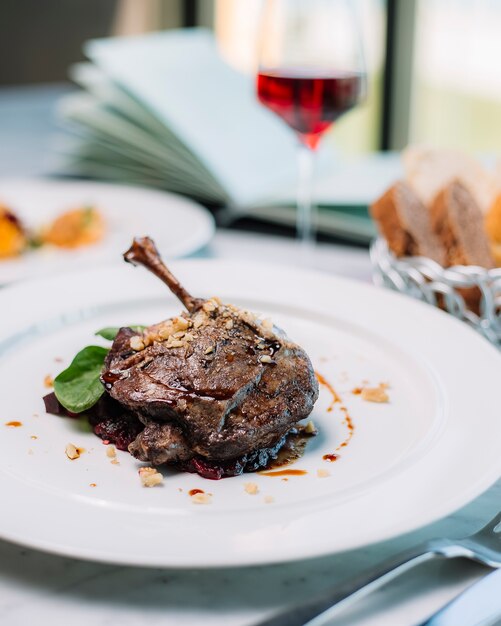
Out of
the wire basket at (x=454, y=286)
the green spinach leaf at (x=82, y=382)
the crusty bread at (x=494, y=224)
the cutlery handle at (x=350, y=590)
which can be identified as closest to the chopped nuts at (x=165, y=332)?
the green spinach leaf at (x=82, y=382)

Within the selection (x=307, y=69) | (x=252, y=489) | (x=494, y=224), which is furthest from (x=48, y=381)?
(x=307, y=69)

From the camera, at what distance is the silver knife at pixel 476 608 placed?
38.7 inches

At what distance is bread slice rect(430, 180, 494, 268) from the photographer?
1872mm

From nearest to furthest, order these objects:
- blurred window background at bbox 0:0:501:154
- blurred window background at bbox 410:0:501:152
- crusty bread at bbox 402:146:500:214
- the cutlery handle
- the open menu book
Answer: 1. the cutlery handle
2. crusty bread at bbox 402:146:500:214
3. the open menu book
4. blurred window background at bbox 0:0:501:154
5. blurred window background at bbox 410:0:501:152

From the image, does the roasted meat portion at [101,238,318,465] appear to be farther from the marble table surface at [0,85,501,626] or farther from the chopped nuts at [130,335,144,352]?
the marble table surface at [0,85,501,626]

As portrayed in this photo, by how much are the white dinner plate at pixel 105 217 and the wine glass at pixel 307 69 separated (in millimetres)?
391

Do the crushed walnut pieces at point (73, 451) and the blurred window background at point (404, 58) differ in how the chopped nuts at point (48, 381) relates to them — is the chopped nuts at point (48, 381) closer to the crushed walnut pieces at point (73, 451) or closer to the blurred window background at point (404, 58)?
the crushed walnut pieces at point (73, 451)

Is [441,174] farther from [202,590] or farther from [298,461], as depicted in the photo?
[202,590]

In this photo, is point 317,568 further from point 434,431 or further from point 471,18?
point 471,18

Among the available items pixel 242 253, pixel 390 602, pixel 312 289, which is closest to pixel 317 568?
pixel 390 602

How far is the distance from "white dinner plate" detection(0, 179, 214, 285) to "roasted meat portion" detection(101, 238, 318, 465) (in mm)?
773

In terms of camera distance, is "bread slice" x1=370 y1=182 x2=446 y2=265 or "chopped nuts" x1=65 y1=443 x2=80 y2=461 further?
"bread slice" x1=370 y1=182 x2=446 y2=265

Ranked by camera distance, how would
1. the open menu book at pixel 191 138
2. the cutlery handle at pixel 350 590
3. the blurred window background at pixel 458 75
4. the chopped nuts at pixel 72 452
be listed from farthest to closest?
the blurred window background at pixel 458 75 → the open menu book at pixel 191 138 → the chopped nuts at pixel 72 452 → the cutlery handle at pixel 350 590

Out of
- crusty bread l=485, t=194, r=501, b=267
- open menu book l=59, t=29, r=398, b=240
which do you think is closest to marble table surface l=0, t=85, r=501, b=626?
crusty bread l=485, t=194, r=501, b=267
